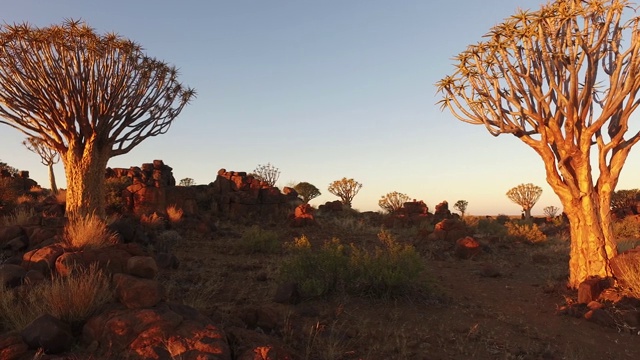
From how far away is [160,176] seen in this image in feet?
64.8

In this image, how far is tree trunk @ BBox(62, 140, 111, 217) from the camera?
12406mm

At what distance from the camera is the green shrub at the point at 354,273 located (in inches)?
305

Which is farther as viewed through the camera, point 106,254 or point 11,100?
point 11,100

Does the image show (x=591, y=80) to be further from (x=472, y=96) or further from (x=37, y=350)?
(x=37, y=350)

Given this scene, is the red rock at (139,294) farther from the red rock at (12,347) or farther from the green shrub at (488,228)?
the green shrub at (488,228)

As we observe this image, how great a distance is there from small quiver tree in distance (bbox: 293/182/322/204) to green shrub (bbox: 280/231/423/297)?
26769mm

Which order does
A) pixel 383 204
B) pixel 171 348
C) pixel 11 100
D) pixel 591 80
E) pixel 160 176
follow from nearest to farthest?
pixel 171 348, pixel 591 80, pixel 11 100, pixel 160 176, pixel 383 204

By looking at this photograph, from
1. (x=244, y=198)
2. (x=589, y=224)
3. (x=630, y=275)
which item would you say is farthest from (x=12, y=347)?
(x=244, y=198)

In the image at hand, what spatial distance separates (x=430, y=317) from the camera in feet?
22.8

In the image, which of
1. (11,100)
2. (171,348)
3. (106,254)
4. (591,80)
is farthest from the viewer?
(11,100)

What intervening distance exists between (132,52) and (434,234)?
11.9 meters

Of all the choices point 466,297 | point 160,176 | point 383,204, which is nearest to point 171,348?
point 466,297

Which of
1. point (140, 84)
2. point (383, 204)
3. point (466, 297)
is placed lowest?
point (466, 297)

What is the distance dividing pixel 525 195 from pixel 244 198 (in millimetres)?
22884
